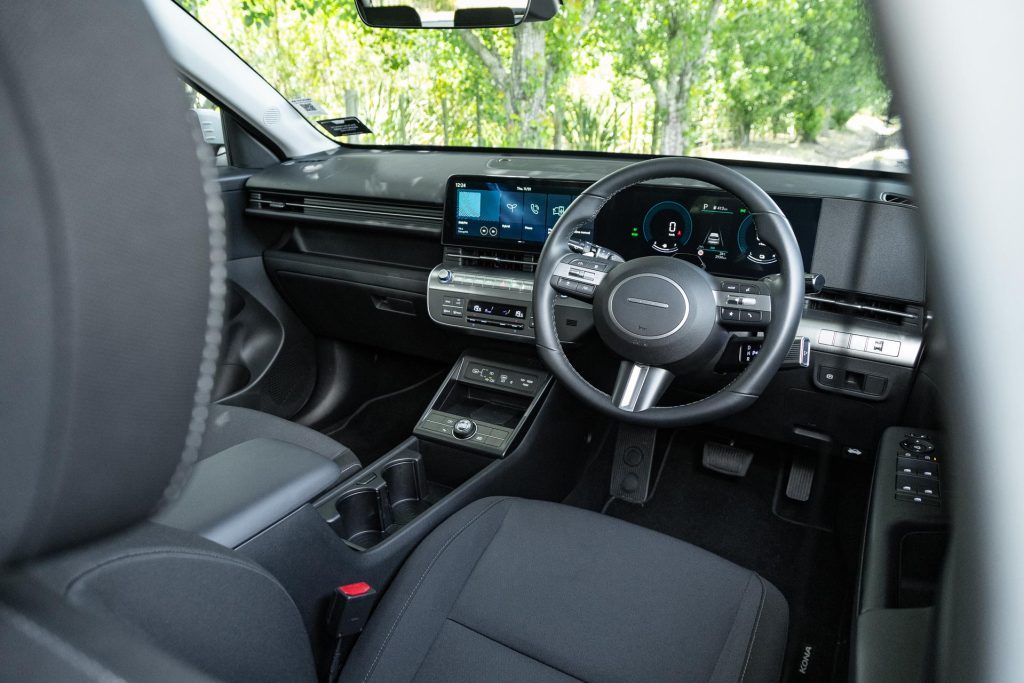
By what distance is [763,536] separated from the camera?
7.70ft

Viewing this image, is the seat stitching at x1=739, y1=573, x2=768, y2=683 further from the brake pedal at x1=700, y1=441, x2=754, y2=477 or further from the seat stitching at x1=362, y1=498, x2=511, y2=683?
the brake pedal at x1=700, y1=441, x2=754, y2=477

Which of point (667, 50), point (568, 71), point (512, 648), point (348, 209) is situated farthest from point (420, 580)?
point (568, 71)

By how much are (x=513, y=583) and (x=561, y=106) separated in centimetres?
344

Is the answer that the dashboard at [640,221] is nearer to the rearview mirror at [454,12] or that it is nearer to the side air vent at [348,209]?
the side air vent at [348,209]

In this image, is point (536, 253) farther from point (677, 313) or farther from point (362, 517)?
point (362, 517)

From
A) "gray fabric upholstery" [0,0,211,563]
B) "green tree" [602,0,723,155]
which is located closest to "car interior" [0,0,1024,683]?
"gray fabric upholstery" [0,0,211,563]

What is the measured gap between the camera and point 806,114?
10.1 ft

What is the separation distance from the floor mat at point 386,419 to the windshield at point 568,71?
4.38 ft

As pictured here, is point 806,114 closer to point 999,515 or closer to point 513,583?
point 513,583

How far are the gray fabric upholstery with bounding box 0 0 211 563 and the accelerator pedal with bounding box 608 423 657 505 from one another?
210 centimetres

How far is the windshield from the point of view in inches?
150

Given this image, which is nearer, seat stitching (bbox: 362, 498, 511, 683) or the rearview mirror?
seat stitching (bbox: 362, 498, 511, 683)

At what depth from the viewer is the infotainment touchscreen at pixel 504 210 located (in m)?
2.11

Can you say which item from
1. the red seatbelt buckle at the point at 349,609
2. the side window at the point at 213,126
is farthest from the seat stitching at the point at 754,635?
the side window at the point at 213,126
